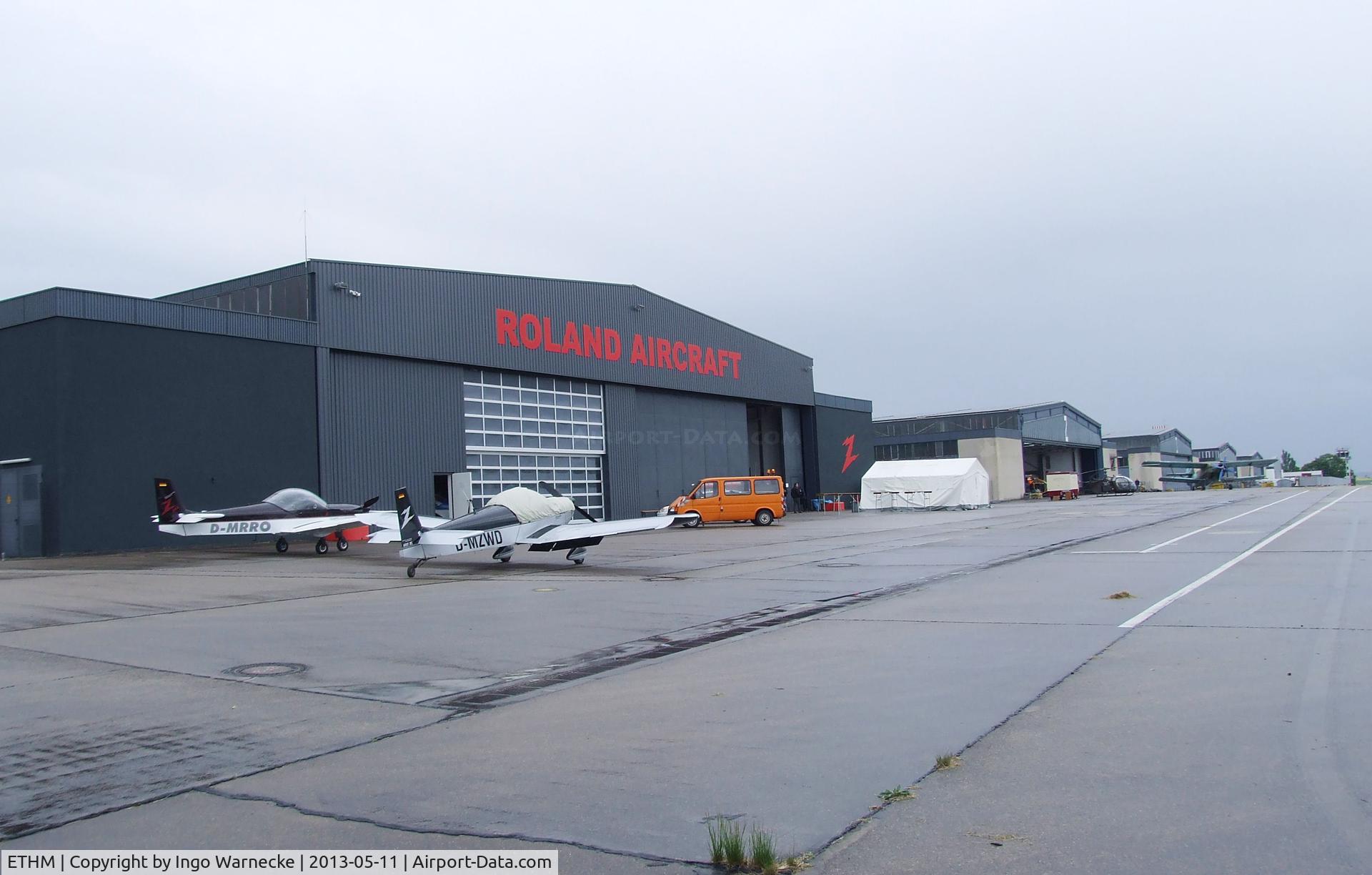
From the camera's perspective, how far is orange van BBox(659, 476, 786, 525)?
3703cm

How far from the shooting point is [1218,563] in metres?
15.8

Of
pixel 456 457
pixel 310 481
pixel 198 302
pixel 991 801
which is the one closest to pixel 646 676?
pixel 991 801

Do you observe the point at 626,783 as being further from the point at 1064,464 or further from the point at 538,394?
the point at 1064,464

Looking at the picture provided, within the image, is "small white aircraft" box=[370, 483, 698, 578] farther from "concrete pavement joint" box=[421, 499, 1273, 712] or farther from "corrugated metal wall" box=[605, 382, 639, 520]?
"corrugated metal wall" box=[605, 382, 639, 520]

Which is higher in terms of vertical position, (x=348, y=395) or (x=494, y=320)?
(x=494, y=320)

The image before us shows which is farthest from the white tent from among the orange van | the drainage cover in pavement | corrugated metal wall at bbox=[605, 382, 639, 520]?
the drainage cover in pavement

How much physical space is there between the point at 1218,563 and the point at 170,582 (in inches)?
703

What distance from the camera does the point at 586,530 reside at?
1858cm

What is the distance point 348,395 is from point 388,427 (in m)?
1.76

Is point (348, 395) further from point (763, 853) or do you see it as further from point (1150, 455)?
point (1150, 455)

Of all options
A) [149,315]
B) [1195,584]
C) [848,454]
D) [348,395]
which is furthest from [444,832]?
[848,454]

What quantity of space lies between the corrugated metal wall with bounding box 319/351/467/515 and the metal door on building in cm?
724

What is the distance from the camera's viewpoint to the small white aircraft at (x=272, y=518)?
23.5 m

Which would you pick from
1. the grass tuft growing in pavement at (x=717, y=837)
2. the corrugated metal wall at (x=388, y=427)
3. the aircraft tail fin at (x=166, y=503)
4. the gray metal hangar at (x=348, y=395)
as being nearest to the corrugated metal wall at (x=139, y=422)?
the gray metal hangar at (x=348, y=395)
